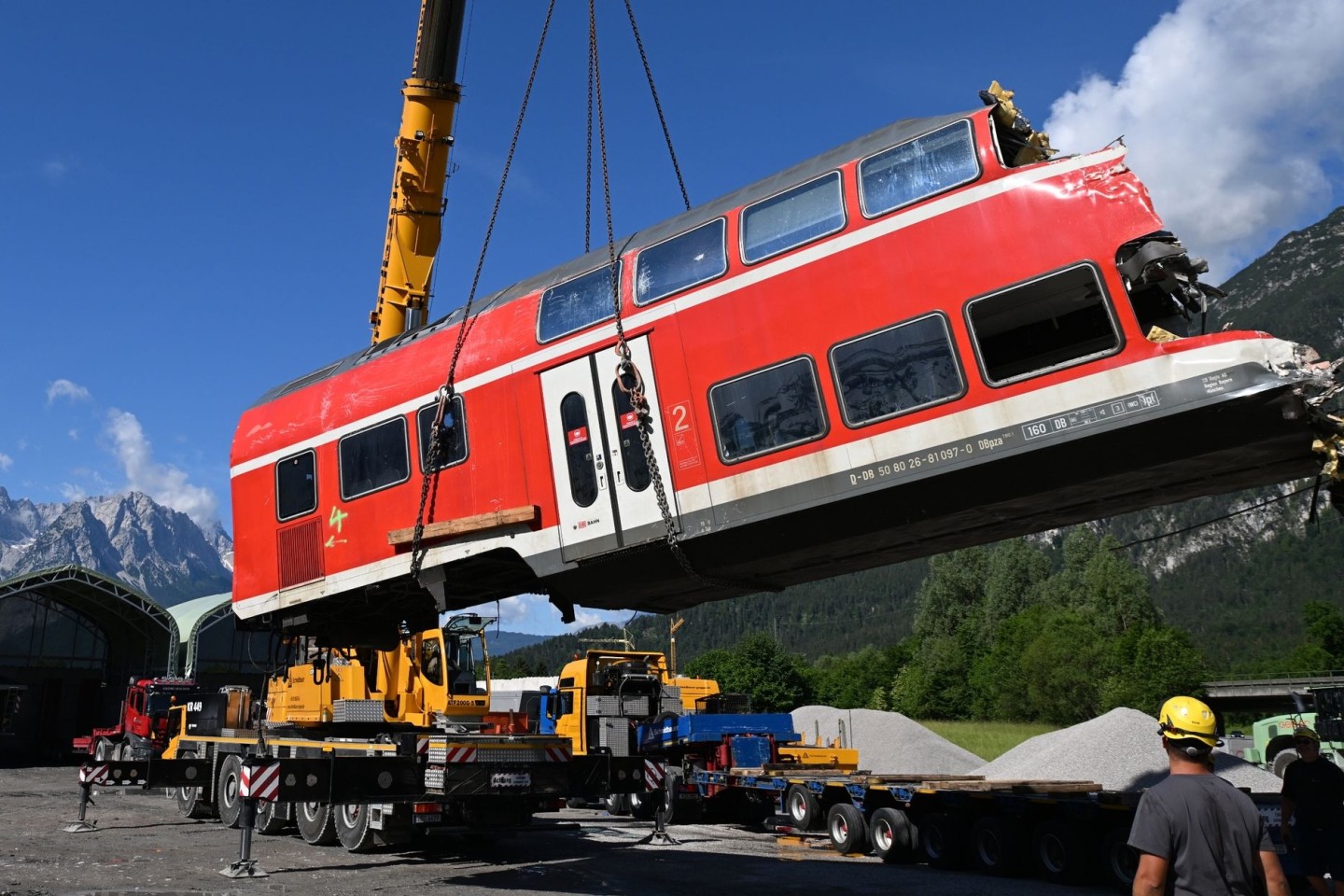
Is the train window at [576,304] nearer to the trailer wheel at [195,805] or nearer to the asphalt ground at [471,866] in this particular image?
the asphalt ground at [471,866]

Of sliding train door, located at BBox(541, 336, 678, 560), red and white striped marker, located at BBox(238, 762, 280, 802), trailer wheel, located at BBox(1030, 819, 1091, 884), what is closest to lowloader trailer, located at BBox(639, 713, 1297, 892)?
trailer wheel, located at BBox(1030, 819, 1091, 884)

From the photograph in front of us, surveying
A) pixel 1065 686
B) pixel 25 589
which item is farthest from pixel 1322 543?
pixel 25 589

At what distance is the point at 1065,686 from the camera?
58906 millimetres

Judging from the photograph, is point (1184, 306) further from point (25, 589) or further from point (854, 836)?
point (25, 589)

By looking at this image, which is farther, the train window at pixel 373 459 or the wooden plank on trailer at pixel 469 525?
the train window at pixel 373 459

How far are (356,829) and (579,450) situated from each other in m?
7.71

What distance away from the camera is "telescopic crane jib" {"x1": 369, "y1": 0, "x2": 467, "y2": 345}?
18.8m

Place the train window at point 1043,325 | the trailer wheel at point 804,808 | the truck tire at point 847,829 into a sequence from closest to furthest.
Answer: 1. the train window at point 1043,325
2. the truck tire at point 847,829
3. the trailer wheel at point 804,808

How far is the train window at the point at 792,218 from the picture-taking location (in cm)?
870

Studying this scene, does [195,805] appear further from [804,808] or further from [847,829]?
[847,829]

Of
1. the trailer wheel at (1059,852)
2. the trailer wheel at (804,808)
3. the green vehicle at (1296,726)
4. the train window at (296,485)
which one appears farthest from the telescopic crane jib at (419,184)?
the green vehicle at (1296,726)

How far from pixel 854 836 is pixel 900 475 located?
360 inches

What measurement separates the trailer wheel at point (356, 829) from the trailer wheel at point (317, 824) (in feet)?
1.27

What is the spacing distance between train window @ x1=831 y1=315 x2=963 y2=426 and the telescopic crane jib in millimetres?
12051
